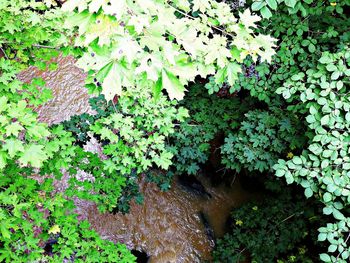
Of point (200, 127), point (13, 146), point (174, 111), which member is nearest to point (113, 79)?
point (13, 146)

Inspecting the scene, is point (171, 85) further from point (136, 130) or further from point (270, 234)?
point (270, 234)

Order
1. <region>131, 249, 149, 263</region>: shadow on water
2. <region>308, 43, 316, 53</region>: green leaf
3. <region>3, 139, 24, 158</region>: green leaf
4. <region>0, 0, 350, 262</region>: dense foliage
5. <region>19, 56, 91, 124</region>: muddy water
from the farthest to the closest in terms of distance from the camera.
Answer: <region>19, 56, 91, 124</region>: muddy water → <region>131, 249, 149, 263</region>: shadow on water → <region>308, 43, 316, 53</region>: green leaf → <region>3, 139, 24, 158</region>: green leaf → <region>0, 0, 350, 262</region>: dense foliage

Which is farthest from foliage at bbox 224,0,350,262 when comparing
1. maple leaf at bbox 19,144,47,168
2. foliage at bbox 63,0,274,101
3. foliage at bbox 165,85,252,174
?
maple leaf at bbox 19,144,47,168

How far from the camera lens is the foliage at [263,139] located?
3.29 m

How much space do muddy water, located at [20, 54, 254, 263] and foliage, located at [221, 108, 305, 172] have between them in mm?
1480

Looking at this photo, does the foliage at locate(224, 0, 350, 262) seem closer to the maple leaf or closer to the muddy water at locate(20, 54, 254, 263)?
the maple leaf

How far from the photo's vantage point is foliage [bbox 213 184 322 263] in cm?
406

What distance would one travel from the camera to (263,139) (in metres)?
3.40

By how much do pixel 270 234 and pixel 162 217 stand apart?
4.91 ft

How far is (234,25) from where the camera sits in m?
1.65

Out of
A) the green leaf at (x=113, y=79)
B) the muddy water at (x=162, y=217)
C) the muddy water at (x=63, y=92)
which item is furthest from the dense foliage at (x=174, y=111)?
the muddy water at (x=63, y=92)

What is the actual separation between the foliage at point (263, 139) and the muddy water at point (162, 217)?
4.85 feet

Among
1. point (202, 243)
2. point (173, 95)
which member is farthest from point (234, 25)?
point (202, 243)

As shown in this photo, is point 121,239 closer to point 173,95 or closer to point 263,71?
point 263,71
